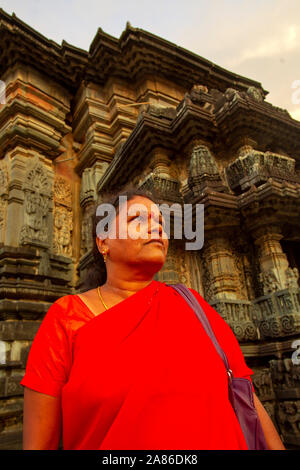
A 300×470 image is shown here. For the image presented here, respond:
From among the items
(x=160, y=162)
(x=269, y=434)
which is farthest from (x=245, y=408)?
(x=160, y=162)

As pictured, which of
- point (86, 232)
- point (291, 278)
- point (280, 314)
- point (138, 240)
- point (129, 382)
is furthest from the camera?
point (86, 232)

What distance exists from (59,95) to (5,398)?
781 cm

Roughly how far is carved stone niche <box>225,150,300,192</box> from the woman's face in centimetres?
267

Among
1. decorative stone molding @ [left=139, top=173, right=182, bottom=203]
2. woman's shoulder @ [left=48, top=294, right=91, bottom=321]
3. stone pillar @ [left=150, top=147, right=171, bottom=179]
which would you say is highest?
stone pillar @ [left=150, top=147, right=171, bottom=179]

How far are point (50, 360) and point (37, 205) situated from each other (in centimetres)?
630

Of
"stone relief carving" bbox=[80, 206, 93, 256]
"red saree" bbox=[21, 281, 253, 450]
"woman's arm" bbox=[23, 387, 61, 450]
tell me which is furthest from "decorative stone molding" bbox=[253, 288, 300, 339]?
"stone relief carving" bbox=[80, 206, 93, 256]

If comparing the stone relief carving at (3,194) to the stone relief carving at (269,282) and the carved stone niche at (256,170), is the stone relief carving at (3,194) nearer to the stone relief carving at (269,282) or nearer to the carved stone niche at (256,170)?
the carved stone niche at (256,170)

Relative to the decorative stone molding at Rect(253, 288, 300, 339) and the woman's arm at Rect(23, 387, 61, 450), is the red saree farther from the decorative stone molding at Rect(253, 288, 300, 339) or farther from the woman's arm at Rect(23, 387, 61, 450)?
the decorative stone molding at Rect(253, 288, 300, 339)

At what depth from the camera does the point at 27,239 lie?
626cm

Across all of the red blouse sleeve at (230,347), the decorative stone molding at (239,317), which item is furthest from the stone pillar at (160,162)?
the red blouse sleeve at (230,347)

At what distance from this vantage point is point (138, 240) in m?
1.38

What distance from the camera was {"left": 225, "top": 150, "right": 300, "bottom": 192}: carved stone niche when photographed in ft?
12.5

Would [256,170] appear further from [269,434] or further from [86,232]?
[86,232]

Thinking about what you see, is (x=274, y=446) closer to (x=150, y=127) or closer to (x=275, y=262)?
(x=275, y=262)
